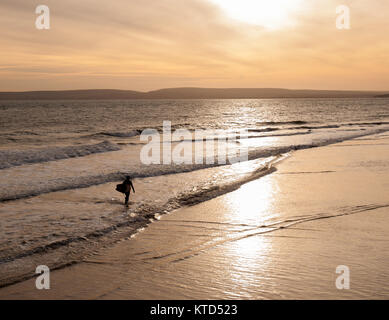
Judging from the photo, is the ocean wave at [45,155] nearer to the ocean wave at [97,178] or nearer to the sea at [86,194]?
the sea at [86,194]

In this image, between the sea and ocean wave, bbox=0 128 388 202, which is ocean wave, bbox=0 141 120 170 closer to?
the sea

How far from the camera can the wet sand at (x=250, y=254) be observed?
642cm

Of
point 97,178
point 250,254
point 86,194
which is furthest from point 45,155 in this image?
point 250,254

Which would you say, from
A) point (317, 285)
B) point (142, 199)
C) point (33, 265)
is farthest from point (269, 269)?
point (142, 199)

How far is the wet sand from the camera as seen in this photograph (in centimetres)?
642

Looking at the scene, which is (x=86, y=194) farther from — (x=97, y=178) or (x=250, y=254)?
(x=250, y=254)

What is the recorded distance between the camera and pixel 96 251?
835 cm

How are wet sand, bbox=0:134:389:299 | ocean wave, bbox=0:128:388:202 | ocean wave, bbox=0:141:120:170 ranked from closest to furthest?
wet sand, bbox=0:134:389:299 → ocean wave, bbox=0:128:388:202 → ocean wave, bbox=0:141:120:170

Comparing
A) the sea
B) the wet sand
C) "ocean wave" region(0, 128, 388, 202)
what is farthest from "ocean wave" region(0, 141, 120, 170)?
the wet sand

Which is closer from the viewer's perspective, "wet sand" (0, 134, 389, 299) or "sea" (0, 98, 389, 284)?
"wet sand" (0, 134, 389, 299)

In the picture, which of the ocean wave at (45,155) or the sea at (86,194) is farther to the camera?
the ocean wave at (45,155)

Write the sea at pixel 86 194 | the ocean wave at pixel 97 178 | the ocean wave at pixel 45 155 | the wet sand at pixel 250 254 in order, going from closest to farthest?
the wet sand at pixel 250 254, the sea at pixel 86 194, the ocean wave at pixel 97 178, the ocean wave at pixel 45 155

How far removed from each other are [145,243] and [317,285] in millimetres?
3913

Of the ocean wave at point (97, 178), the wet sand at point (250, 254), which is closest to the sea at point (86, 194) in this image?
the ocean wave at point (97, 178)
